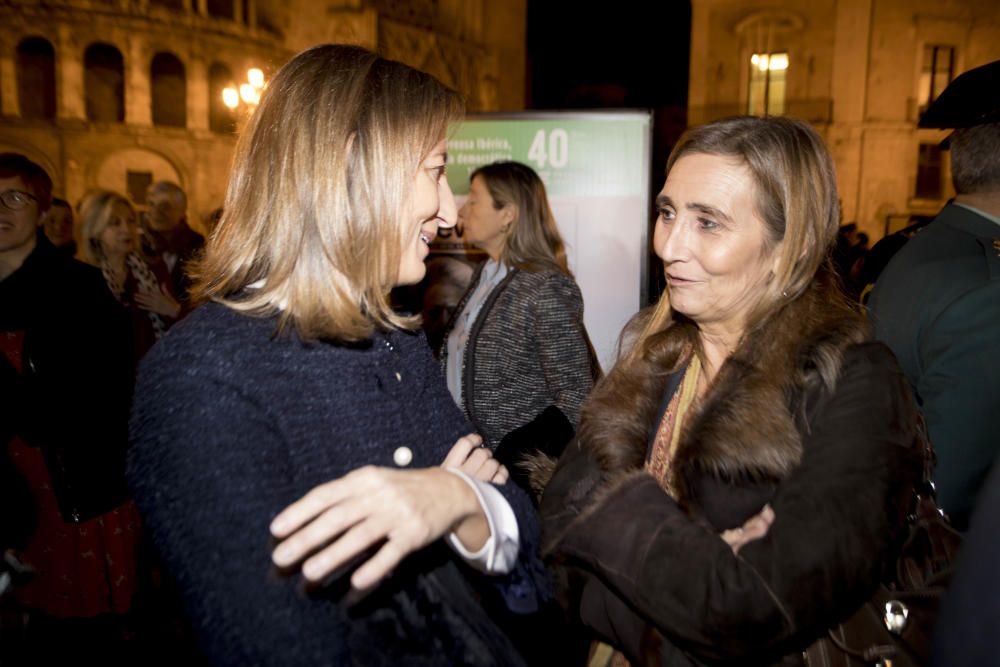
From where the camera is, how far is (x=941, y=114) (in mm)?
2637

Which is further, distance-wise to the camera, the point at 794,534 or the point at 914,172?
the point at 914,172

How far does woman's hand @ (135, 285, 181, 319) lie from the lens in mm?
5172

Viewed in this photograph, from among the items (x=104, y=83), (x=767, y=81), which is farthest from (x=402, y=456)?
(x=104, y=83)

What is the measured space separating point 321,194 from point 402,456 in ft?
1.82

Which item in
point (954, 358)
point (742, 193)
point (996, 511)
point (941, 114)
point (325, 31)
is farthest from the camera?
point (325, 31)

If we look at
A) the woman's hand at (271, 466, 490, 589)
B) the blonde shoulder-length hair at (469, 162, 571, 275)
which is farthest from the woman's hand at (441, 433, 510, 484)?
the blonde shoulder-length hair at (469, 162, 571, 275)

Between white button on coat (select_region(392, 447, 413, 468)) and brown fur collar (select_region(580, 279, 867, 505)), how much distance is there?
0.62 metres

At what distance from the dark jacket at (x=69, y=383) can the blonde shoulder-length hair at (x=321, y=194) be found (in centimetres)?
203

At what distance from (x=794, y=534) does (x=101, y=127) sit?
1138 inches

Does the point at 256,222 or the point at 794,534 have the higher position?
the point at 256,222

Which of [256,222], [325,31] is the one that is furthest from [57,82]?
[256,222]

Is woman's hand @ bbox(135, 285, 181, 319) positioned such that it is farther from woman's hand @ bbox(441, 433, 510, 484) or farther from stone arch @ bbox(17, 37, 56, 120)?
stone arch @ bbox(17, 37, 56, 120)

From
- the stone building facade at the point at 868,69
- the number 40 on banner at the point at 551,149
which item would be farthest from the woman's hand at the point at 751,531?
the stone building facade at the point at 868,69

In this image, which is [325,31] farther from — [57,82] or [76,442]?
[76,442]
